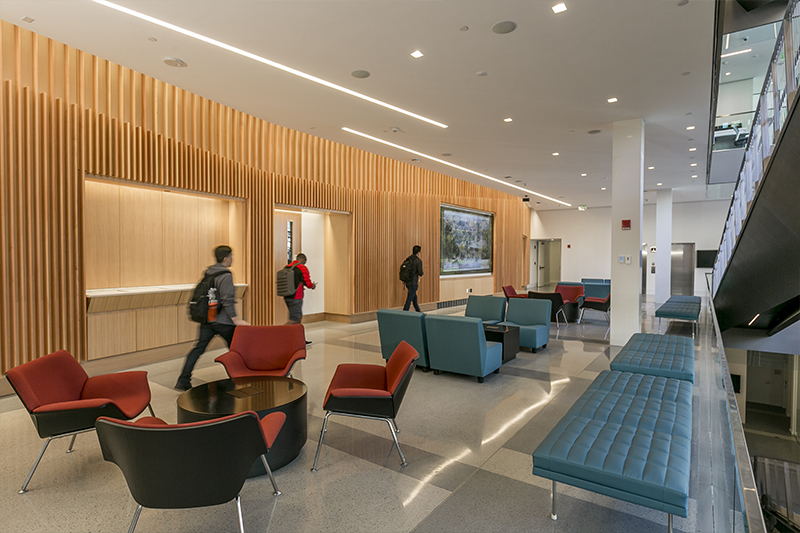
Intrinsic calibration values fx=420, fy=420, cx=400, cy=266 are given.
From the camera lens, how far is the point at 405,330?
577cm

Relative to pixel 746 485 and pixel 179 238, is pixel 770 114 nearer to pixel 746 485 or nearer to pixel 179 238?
pixel 746 485

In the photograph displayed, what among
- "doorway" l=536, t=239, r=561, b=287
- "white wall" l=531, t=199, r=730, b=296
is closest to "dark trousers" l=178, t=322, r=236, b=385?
"white wall" l=531, t=199, r=730, b=296

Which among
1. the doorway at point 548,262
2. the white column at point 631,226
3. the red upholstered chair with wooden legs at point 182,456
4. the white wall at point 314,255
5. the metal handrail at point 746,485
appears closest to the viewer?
the metal handrail at point 746,485

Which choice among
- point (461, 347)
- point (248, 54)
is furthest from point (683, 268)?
point (248, 54)

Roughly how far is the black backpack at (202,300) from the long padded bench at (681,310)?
26.2ft

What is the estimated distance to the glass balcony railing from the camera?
3.51 m

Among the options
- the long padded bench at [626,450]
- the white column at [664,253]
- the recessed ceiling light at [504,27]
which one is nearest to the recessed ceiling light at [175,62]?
the recessed ceiling light at [504,27]

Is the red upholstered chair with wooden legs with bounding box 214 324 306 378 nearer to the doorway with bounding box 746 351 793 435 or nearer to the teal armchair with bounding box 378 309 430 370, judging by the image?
the teal armchair with bounding box 378 309 430 370

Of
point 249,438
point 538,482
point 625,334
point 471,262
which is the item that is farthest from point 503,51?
point 471,262

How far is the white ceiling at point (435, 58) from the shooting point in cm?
396

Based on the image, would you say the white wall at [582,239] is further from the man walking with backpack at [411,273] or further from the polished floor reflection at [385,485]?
the polished floor reflection at [385,485]

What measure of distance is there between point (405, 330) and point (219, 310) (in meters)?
2.38

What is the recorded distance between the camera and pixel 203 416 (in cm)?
294

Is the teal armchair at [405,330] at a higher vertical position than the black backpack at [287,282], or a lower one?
A: lower
